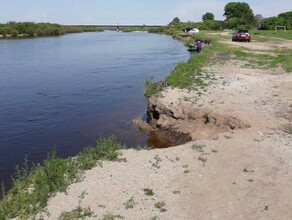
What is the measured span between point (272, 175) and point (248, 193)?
133cm

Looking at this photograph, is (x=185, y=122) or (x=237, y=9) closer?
(x=185, y=122)

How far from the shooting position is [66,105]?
2200cm

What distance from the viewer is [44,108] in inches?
837

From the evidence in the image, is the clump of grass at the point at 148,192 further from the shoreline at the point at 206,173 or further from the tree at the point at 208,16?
the tree at the point at 208,16

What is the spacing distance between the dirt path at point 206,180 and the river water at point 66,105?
14.1 ft

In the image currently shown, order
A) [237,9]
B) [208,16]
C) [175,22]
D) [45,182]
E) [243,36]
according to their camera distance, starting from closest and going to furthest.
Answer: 1. [45,182]
2. [243,36]
3. [237,9]
4. [175,22]
5. [208,16]

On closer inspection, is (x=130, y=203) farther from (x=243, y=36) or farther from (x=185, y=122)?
(x=243, y=36)

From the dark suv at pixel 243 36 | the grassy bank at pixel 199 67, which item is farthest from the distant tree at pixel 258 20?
the grassy bank at pixel 199 67

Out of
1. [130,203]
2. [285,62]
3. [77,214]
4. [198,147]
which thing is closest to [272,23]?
[285,62]

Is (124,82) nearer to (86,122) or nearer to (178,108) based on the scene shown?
(86,122)

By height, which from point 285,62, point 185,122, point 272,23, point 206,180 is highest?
point 272,23

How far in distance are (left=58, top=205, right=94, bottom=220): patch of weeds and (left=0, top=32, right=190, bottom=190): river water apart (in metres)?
4.93

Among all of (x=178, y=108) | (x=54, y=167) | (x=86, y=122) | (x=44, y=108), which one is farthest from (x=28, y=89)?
(x=54, y=167)

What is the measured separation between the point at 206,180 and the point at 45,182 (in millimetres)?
4444
